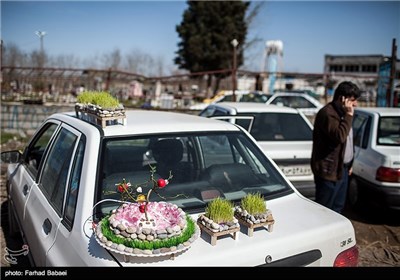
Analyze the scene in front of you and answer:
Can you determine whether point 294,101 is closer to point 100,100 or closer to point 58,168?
point 100,100

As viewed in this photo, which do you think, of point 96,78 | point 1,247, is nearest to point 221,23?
point 96,78

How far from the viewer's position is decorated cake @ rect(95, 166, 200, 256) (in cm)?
158

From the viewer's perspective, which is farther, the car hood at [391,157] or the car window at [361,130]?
the car window at [361,130]

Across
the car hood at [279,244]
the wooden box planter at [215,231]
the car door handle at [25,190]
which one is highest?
the wooden box planter at [215,231]

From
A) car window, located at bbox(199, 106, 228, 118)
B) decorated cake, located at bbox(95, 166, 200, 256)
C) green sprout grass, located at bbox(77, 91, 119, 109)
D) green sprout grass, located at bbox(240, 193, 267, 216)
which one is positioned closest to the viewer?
decorated cake, located at bbox(95, 166, 200, 256)

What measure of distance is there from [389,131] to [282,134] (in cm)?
170

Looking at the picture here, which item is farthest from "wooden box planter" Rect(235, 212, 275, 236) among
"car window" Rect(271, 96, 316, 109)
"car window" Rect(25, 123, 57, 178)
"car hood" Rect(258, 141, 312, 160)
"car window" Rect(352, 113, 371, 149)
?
"car window" Rect(271, 96, 316, 109)

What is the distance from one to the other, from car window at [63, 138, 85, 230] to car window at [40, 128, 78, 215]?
4.3 inches

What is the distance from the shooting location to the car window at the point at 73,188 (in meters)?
2.00

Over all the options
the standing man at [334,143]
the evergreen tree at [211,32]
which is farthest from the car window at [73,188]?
the evergreen tree at [211,32]

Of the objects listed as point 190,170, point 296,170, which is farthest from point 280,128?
point 190,170

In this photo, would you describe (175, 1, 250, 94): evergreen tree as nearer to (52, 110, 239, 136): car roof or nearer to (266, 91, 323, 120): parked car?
(266, 91, 323, 120): parked car

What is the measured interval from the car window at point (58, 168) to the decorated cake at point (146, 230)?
2.17 feet

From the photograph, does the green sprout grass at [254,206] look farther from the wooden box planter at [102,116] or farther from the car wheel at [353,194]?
the car wheel at [353,194]
